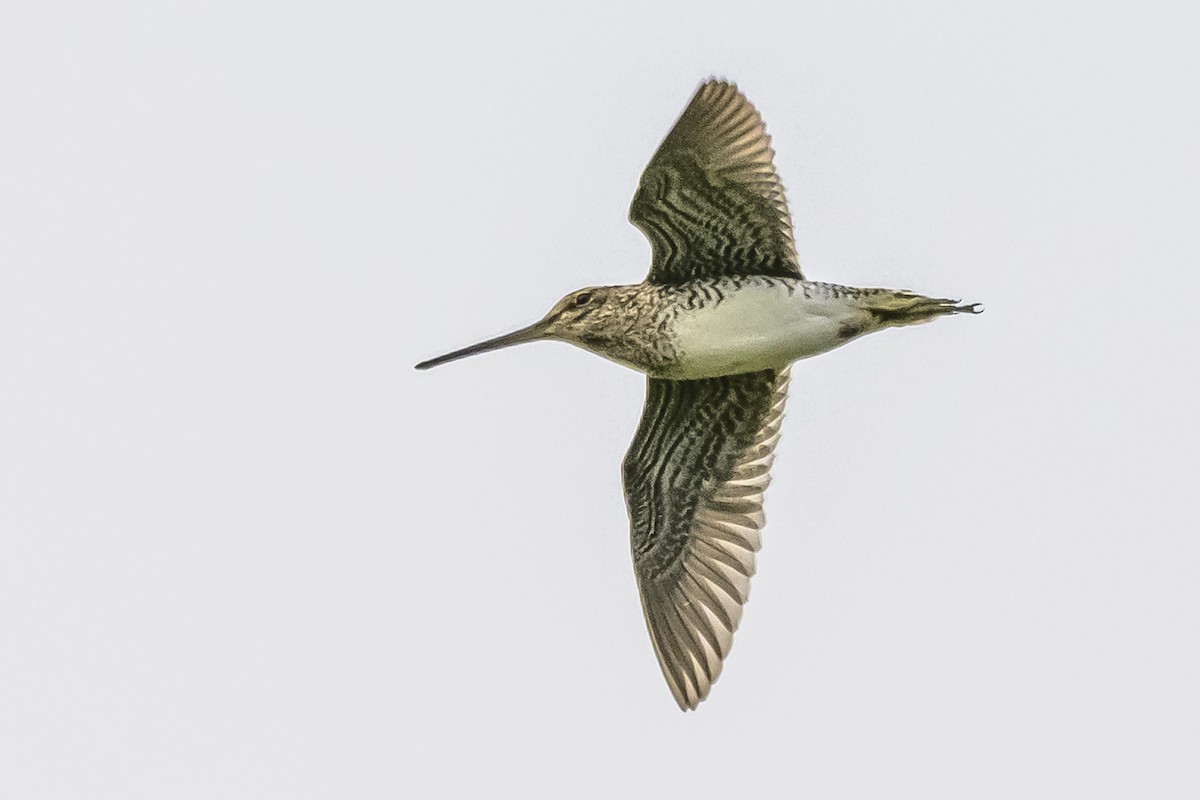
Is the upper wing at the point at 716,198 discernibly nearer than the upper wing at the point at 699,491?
Yes

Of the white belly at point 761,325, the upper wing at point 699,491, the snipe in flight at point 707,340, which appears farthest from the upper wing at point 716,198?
the upper wing at point 699,491

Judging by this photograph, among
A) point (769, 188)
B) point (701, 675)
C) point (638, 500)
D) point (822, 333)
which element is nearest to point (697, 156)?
point (769, 188)

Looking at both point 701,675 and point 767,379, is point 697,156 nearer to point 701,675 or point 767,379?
point 767,379

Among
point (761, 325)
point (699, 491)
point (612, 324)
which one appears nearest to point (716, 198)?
point (761, 325)

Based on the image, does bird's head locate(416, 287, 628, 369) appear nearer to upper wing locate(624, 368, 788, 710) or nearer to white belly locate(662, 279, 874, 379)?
white belly locate(662, 279, 874, 379)

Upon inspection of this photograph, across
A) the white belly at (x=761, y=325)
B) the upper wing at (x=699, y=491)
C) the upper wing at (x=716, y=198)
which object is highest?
the upper wing at (x=716, y=198)

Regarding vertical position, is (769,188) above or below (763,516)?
above

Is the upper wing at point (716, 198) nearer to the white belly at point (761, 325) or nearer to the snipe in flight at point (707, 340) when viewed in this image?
the snipe in flight at point (707, 340)

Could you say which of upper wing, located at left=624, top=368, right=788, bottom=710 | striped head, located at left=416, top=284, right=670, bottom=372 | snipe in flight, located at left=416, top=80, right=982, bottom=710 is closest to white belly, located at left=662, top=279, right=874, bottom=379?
snipe in flight, located at left=416, top=80, right=982, bottom=710
